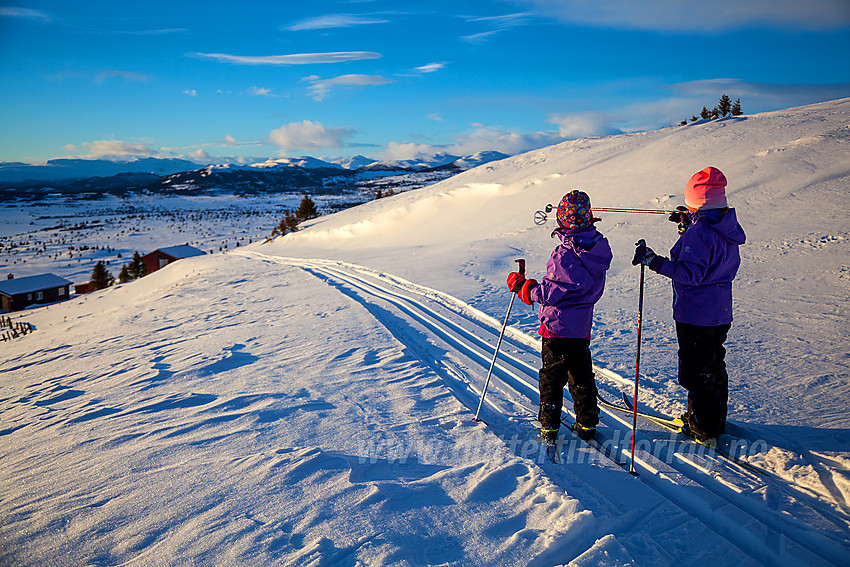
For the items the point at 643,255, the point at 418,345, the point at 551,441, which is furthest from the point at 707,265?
the point at 418,345

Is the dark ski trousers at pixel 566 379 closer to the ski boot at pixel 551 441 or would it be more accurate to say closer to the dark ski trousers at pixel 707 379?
the ski boot at pixel 551 441

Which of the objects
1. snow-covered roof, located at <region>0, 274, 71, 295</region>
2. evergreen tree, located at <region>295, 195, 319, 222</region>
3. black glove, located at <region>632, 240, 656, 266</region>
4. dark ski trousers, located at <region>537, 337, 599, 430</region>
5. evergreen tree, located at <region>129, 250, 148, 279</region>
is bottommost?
snow-covered roof, located at <region>0, 274, 71, 295</region>

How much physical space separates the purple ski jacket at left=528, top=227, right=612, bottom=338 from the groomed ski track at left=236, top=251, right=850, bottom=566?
3.47 ft

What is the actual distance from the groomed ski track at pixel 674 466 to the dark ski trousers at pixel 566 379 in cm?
28

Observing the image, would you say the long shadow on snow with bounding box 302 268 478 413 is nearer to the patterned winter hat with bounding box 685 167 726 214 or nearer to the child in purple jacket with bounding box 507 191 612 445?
the child in purple jacket with bounding box 507 191 612 445

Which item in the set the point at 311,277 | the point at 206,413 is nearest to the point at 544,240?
the point at 311,277

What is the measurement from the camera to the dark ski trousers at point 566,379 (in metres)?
3.77

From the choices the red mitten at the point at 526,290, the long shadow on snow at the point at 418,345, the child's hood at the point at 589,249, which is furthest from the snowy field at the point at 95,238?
the child's hood at the point at 589,249

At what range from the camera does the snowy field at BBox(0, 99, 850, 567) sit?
2.65 m

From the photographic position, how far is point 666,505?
299 centimetres

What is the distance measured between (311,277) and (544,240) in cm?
709

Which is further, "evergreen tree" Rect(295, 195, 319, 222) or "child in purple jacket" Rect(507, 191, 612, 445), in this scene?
"evergreen tree" Rect(295, 195, 319, 222)

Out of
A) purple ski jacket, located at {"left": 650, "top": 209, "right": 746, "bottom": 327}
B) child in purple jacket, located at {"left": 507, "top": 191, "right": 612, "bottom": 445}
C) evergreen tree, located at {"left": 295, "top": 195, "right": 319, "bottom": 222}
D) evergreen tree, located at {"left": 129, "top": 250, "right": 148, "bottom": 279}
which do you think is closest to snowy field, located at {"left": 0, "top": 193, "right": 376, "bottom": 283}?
evergreen tree, located at {"left": 129, "top": 250, "right": 148, "bottom": 279}

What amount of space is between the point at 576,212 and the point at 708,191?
3.36 ft
